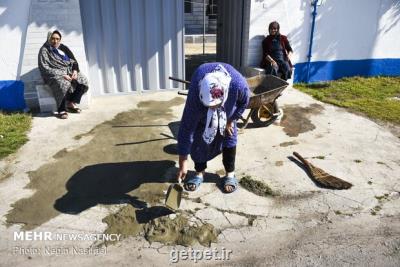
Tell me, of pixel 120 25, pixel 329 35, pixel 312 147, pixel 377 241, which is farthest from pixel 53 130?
pixel 329 35

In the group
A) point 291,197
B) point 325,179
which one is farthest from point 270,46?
point 291,197

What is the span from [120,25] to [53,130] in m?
2.47

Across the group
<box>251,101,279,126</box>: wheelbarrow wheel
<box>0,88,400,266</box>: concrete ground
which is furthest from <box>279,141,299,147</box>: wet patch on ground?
<box>251,101,279,126</box>: wheelbarrow wheel

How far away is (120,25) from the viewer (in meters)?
7.03

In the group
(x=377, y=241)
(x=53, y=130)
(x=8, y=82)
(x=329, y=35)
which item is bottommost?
(x=377, y=241)

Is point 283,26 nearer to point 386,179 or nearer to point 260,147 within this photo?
point 260,147

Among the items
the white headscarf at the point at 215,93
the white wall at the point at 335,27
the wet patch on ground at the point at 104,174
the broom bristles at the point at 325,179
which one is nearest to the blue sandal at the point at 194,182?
the wet patch on ground at the point at 104,174

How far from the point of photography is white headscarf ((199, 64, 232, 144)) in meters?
3.32

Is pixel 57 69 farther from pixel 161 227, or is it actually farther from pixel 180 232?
pixel 180 232

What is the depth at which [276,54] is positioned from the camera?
7438mm

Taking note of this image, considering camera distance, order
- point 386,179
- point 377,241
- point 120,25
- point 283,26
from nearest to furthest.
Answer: point 377,241 → point 386,179 → point 120,25 → point 283,26

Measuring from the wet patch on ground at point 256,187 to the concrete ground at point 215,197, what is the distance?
86mm

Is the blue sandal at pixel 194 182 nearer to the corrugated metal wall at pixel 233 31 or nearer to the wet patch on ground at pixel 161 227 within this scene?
the wet patch on ground at pixel 161 227

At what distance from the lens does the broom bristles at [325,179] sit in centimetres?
438
